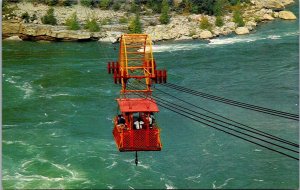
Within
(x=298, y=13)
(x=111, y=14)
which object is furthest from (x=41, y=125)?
(x=298, y=13)

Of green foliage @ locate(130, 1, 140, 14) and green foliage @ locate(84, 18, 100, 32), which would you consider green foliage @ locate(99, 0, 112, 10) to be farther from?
green foliage @ locate(84, 18, 100, 32)

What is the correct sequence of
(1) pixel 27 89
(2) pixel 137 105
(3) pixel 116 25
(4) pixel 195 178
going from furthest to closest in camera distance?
1. (3) pixel 116 25
2. (1) pixel 27 89
3. (4) pixel 195 178
4. (2) pixel 137 105

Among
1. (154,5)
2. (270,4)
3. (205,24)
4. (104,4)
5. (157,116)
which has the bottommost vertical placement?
(157,116)

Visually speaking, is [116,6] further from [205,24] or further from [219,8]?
[219,8]

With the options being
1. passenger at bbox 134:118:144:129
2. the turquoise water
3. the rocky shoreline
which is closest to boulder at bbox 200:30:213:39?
the rocky shoreline

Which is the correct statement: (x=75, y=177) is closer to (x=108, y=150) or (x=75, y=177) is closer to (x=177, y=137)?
(x=108, y=150)

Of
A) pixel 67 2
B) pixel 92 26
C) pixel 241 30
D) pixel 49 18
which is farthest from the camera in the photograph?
pixel 67 2

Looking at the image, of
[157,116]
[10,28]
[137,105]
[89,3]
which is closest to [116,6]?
[89,3]
